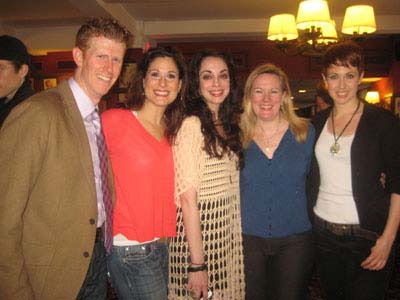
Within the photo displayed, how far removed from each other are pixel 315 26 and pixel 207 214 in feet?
8.64

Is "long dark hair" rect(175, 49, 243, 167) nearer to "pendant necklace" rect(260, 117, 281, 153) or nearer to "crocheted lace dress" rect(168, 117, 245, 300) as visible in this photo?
"crocheted lace dress" rect(168, 117, 245, 300)

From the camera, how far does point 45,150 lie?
1.26 m

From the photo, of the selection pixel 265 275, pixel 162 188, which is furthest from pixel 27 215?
pixel 265 275

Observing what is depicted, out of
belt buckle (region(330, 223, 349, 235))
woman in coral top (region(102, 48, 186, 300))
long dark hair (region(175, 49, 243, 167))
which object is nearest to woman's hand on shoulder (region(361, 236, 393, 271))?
belt buckle (region(330, 223, 349, 235))

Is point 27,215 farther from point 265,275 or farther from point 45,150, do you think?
point 265,275

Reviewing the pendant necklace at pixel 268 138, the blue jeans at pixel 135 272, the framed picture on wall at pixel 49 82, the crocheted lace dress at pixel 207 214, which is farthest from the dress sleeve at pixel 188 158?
the framed picture on wall at pixel 49 82

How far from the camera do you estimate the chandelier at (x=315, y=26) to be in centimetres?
357

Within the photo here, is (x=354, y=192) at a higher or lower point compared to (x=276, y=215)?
higher

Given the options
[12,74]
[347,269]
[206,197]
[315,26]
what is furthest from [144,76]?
[315,26]

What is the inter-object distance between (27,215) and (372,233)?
5.46 feet

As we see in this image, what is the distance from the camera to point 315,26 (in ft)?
12.1

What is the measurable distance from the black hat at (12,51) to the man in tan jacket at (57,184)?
3.25 ft

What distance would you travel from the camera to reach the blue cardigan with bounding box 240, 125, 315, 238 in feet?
6.82

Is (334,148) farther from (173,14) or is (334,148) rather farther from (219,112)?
(173,14)
